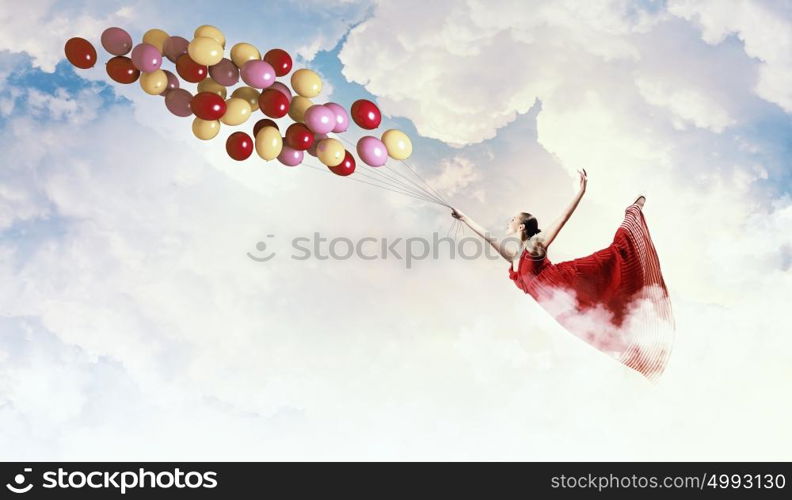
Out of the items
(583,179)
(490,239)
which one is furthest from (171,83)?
(583,179)

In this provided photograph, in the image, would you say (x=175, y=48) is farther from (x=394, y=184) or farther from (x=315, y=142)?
(x=394, y=184)

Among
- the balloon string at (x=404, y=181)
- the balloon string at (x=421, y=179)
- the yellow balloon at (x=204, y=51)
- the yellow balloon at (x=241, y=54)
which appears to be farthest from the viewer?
the balloon string at (x=421, y=179)

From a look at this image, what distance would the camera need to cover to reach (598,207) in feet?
10.4

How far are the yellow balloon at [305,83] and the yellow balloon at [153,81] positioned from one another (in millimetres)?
485

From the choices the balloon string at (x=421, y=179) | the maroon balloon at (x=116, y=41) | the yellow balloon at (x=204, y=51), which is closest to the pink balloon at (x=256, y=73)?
the yellow balloon at (x=204, y=51)

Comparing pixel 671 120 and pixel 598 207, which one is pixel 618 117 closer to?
pixel 671 120

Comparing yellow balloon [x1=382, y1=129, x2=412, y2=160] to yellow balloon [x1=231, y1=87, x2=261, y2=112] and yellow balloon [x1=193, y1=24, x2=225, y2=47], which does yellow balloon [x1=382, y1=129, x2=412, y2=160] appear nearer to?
yellow balloon [x1=231, y1=87, x2=261, y2=112]

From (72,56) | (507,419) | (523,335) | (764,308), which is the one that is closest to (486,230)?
(523,335)

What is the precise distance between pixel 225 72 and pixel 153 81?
10.7 inches

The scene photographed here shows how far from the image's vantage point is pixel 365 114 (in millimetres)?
2672

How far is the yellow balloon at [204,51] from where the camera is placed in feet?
7.98

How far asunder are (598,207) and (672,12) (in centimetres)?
96
